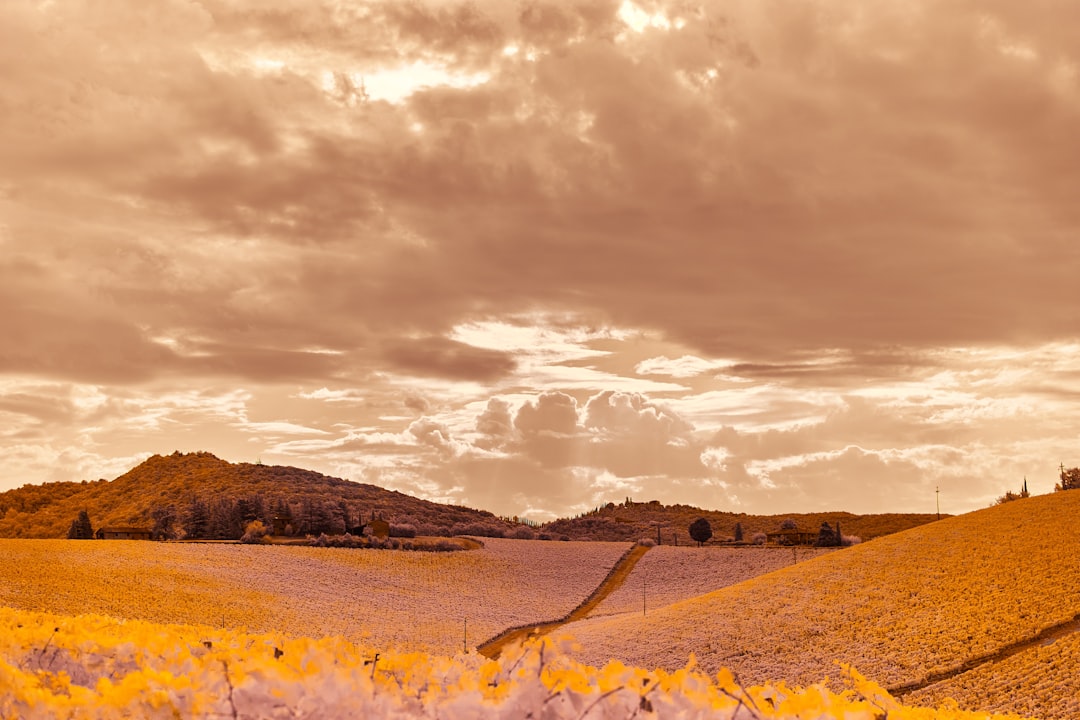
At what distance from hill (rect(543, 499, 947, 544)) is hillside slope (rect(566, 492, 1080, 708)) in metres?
53.7

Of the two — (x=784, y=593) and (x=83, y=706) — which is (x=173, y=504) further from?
(x=83, y=706)

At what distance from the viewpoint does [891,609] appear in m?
42.4

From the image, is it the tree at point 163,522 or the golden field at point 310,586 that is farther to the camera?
the tree at point 163,522

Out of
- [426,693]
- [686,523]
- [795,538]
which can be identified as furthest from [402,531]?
[426,693]

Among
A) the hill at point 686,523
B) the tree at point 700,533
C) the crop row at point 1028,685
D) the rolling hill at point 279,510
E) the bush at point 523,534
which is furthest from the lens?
the hill at point 686,523

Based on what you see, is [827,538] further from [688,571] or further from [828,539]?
[688,571]

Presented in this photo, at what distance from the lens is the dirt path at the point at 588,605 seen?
169ft

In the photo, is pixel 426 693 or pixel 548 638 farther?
pixel 426 693

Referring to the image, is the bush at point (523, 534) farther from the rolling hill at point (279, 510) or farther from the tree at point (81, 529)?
the tree at point (81, 529)

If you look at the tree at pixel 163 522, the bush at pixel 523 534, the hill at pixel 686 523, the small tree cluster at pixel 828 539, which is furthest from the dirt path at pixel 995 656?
the tree at pixel 163 522

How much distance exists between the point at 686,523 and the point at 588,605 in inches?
2596

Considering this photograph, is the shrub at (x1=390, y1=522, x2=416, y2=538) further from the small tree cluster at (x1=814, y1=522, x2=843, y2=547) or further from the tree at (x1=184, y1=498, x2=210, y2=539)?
the small tree cluster at (x1=814, y1=522, x2=843, y2=547)

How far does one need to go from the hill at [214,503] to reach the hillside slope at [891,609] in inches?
2386

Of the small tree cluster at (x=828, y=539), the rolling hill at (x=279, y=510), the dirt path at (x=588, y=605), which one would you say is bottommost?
the dirt path at (x=588, y=605)
